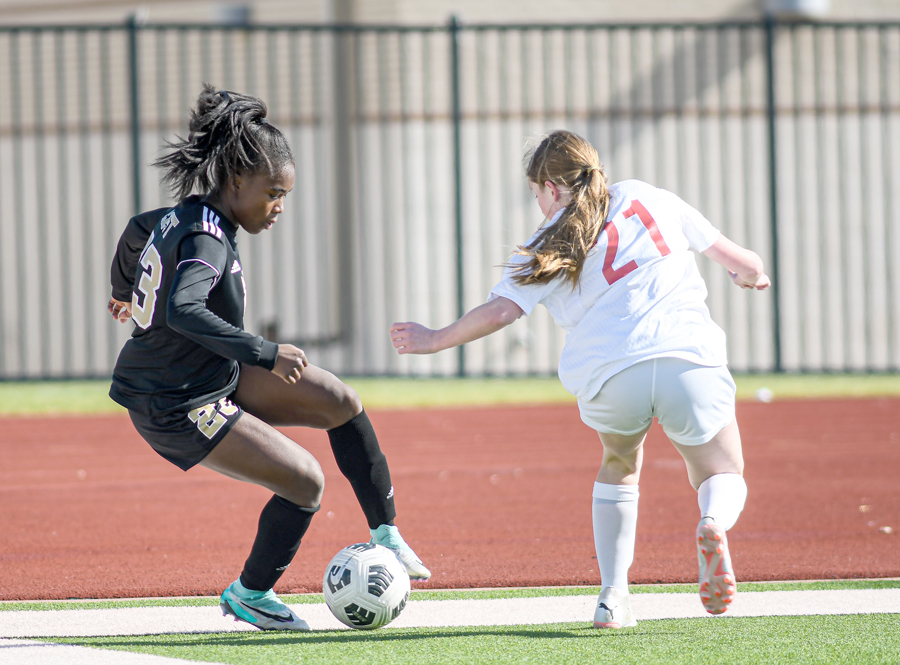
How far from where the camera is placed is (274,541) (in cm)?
362

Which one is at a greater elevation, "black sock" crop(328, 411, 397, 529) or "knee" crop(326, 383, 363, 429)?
"knee" crop(326, 383, 363, 429)

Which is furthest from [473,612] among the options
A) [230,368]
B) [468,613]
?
[230,368]

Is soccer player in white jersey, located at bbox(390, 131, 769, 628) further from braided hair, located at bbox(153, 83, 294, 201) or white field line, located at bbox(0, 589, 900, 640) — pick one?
braided hair, located at bbox(153, 83, 294, 201)

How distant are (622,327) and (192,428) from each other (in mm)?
1384

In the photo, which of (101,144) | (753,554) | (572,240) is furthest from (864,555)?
(101,144)

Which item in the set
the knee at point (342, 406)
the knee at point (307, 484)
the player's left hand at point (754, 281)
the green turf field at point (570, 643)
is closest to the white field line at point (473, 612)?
the green turf field at point (570, 643)

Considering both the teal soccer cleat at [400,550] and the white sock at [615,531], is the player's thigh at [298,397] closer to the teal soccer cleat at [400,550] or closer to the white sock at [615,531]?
the teal soccer cleat at [400,550]

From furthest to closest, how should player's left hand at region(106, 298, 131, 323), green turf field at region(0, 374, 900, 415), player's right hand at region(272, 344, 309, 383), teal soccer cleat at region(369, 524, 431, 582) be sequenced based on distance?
1. green turf field at region(0, 374, 900, 415)
2. player's left hand at region(106, 298, 131, 323)
3. teal soccer cleat at region(369, 524, 431, 582)
4. player's right hand at region(272, 344, 309, 383)

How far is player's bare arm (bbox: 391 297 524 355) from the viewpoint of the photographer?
3410 mm

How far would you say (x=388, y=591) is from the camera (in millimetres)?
3592

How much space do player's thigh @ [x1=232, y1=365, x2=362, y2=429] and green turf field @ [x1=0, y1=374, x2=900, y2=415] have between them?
663 centimetres

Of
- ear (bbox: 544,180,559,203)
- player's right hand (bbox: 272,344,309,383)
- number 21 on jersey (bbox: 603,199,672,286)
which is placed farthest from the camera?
ear (bbox: 544,180,559,203)

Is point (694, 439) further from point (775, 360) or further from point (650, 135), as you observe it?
point (650, 135)

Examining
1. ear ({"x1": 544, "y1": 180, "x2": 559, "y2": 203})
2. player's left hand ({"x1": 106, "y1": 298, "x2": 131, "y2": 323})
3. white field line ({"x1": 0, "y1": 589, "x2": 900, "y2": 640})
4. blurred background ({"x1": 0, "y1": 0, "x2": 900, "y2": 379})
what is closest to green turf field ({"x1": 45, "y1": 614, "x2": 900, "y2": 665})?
white field line ({"x1": 0, "y1": 589, "x2": 900, "y2": 640})
